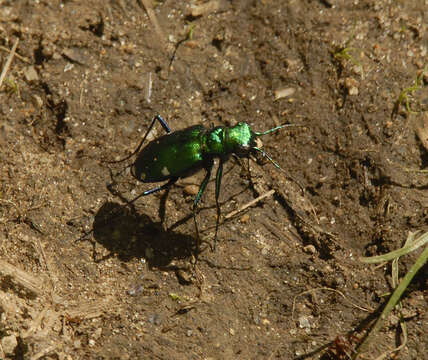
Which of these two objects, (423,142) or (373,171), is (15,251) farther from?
(423,142)

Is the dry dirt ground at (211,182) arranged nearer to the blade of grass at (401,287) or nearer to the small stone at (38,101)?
the small stone at (38,101)

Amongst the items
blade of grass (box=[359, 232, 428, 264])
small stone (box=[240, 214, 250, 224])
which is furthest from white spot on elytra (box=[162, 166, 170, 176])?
blade of grass (box=[359, 232, 428, 264])

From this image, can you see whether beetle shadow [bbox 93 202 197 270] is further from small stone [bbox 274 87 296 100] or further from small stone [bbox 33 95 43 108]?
small stone [bbox 274 87 296 100]

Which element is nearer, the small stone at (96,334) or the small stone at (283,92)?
the small stone at (96,334)

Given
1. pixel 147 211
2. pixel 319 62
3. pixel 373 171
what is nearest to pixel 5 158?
pixel 147 211

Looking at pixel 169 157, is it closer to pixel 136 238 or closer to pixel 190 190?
pixel 190 190

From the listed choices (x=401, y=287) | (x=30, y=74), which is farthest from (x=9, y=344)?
(x=401, y=287)

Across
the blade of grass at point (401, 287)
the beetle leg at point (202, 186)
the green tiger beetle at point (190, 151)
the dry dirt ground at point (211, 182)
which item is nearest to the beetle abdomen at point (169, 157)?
the green tiger beetle at point (190, 151)
